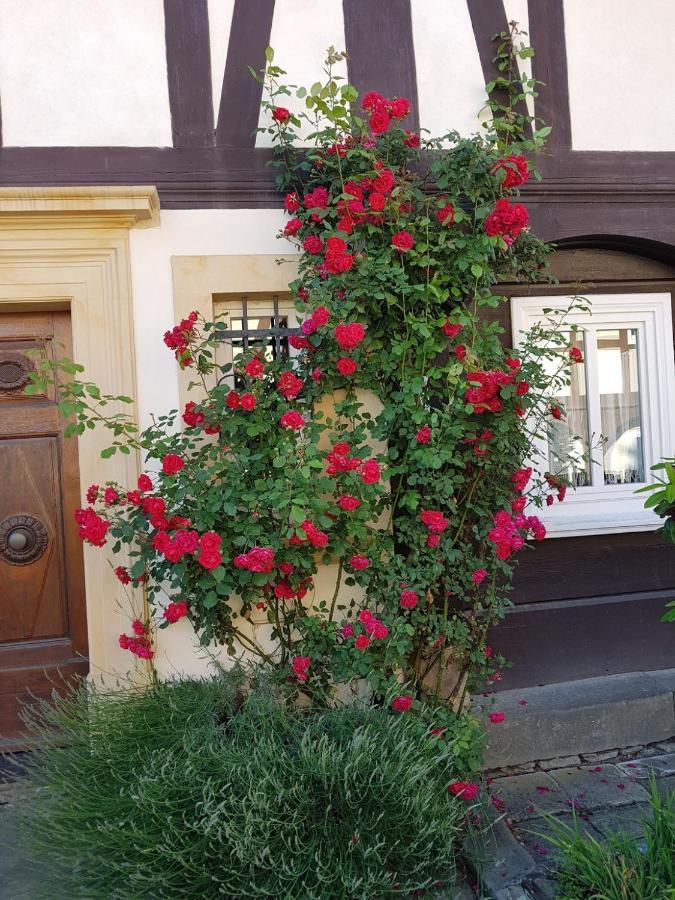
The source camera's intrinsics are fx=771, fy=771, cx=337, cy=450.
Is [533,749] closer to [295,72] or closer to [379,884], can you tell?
[379,884]

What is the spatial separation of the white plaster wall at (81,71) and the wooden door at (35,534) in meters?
0.83

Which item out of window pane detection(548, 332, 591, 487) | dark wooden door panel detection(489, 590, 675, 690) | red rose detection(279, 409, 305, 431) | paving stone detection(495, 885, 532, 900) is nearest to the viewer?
paving stone detection(495, 885, 532, 900)

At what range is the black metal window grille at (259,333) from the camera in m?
3.54

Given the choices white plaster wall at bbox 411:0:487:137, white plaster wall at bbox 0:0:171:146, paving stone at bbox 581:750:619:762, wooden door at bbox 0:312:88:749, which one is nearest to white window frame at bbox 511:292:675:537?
white plaster wall at bbox 411:0:487:137

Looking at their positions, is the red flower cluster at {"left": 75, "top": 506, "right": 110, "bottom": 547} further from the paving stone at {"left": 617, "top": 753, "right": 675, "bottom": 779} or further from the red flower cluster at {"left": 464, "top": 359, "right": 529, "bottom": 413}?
the paving stone at {"left": 617, "top": 753, "right": 675, "bottom": 779}

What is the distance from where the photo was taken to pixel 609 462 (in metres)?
4.29

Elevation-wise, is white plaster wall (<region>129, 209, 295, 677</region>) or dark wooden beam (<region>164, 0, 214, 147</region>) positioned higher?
dark wooden beam (<region>164, 0, 214, 147</region>)

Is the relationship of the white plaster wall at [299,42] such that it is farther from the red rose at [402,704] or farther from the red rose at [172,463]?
the red rose at [402,704]

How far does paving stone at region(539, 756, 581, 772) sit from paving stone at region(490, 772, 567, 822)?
0.06 metres

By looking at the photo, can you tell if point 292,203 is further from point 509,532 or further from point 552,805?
point 552,805

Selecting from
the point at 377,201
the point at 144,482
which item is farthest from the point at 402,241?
the point at 144,482

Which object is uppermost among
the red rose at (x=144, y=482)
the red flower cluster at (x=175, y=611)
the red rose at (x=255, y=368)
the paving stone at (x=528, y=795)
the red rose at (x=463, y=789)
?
the red rose at (x=255, y=368)

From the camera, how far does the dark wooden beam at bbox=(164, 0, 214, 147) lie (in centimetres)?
347

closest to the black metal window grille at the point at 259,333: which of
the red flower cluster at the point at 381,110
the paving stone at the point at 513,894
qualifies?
the red flower cluster at the point at 381,110
